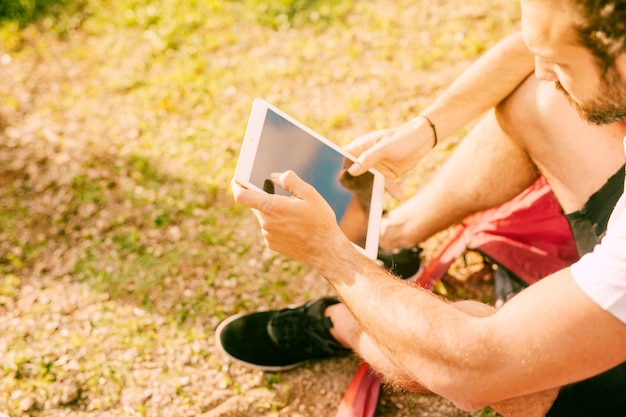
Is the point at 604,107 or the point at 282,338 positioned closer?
the point at 604,107

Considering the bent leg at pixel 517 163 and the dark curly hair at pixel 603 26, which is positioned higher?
the dark curly hair at pixel 603 26

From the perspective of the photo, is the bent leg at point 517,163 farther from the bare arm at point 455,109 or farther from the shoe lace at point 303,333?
the shoe lace at point 303,333

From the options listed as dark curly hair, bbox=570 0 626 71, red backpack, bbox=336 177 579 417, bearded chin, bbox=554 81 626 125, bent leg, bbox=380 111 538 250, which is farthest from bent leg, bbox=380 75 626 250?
dark curly hair, bbox=570 0 626 71

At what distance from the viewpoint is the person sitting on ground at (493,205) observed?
5.36 ft

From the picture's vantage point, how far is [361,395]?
2.69 m

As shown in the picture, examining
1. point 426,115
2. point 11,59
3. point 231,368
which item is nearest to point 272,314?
point 231,368

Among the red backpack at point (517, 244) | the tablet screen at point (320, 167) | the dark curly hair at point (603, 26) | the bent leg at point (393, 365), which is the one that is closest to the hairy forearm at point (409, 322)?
the bent leg at point (393, 365)

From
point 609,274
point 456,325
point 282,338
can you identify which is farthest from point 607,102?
point 282,338

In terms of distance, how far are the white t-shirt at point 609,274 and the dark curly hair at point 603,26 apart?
0.49 m

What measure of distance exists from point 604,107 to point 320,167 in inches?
45.9

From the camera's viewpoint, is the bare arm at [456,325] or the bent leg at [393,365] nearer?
the bare arm at [456,325]

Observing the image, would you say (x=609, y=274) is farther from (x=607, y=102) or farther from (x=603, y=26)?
(x=603, y=26)

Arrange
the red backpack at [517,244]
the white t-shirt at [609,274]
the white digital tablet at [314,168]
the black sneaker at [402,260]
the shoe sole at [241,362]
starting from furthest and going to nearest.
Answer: the black sneaker at [402,260] < the shoe sole at [241,362] < the red backpack at [517,244] < the white digital tablet at [314,168] < the white t-shirt at [609,274]

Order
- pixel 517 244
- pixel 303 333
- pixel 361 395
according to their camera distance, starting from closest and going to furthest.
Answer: pixel 361 395, pixel 303 333, pixel 517 244
